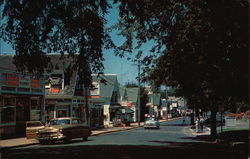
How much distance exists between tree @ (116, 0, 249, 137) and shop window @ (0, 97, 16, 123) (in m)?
12.4

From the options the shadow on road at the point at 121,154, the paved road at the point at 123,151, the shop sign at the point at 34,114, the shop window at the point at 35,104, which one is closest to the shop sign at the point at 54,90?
the shop window at the point at 35,104

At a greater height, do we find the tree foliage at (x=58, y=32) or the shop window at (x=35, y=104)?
the tree foliage at (x=58, y=32)

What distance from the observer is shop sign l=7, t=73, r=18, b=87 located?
1100 inches

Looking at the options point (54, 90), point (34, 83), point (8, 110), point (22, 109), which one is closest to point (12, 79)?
point (8, 110)

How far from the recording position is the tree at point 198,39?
45.2 ft

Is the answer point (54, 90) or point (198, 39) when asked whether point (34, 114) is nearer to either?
point (54, 90)

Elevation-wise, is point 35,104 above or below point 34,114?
above

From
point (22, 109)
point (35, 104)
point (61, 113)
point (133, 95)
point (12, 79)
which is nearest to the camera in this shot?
point (12, 79)

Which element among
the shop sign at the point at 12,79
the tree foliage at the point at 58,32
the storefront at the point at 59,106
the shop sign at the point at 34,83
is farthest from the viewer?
the storefront at the point at 59,106

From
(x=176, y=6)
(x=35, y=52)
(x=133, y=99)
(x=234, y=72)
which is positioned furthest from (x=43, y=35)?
(x=133, y=99)

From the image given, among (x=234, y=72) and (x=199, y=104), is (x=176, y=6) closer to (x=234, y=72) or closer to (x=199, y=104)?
(x=234, y=72)

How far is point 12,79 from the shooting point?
93.2ft

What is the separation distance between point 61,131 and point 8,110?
8.41m

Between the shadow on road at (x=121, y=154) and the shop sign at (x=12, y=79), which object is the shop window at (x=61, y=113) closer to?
the shop sign at (x=12, y=79)
